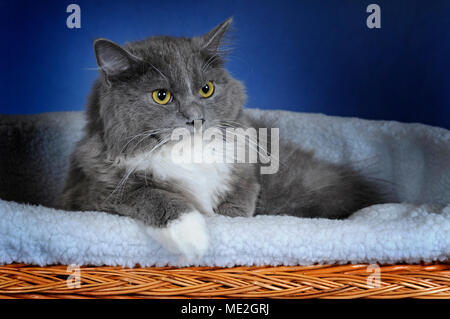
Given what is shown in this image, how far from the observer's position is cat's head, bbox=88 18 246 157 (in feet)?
4.22

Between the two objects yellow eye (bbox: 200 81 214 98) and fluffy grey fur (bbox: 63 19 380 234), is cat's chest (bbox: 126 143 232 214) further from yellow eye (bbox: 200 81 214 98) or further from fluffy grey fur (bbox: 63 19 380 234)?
yellow eye (bbox: 200 81 214 98)

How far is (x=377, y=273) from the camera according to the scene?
3.86 feet

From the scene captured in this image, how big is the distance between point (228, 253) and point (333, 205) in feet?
2.11

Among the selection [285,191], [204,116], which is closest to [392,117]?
[285,191]

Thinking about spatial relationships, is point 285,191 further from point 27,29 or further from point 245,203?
point 27,29

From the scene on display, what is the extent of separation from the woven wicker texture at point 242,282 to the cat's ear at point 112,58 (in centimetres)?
56

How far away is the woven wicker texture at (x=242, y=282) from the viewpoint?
116cm

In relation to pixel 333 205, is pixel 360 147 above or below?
above

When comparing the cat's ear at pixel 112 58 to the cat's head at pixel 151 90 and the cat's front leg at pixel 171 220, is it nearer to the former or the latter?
the cat's head at pixel 151 90

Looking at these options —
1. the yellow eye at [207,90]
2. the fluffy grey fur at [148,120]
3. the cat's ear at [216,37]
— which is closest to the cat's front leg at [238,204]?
the fluffy grey fur at [148,120]

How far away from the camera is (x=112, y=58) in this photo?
1.28 m

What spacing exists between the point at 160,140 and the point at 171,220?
267 mm
